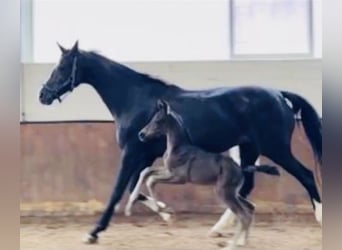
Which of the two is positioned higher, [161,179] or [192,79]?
[192,79]

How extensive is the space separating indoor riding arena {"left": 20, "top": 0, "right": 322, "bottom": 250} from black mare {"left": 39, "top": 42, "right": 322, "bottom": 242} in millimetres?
11

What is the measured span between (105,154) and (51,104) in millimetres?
255

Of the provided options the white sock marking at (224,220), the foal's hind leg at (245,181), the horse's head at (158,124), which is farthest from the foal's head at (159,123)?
the white sock marking at (224,220)

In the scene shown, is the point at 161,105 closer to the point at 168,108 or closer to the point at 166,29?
the point at 168,108

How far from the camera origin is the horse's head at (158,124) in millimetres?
1653

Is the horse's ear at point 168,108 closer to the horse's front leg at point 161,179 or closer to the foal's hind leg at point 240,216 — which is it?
the horse's front leg at point 161,179

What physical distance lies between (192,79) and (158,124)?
0.20 metres

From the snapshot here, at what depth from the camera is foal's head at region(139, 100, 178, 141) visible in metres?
1.65

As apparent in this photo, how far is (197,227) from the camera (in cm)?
166

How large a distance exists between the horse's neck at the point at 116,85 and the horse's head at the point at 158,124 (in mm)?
53

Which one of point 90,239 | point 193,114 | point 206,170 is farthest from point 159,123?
point 90,239

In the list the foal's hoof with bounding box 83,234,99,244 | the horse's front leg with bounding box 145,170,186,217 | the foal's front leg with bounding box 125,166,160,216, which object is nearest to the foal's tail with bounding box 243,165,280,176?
the horse's front leg with bounding box 145,170,186,217

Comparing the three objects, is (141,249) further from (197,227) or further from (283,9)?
(283,9)

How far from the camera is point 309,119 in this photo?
1629 mm
